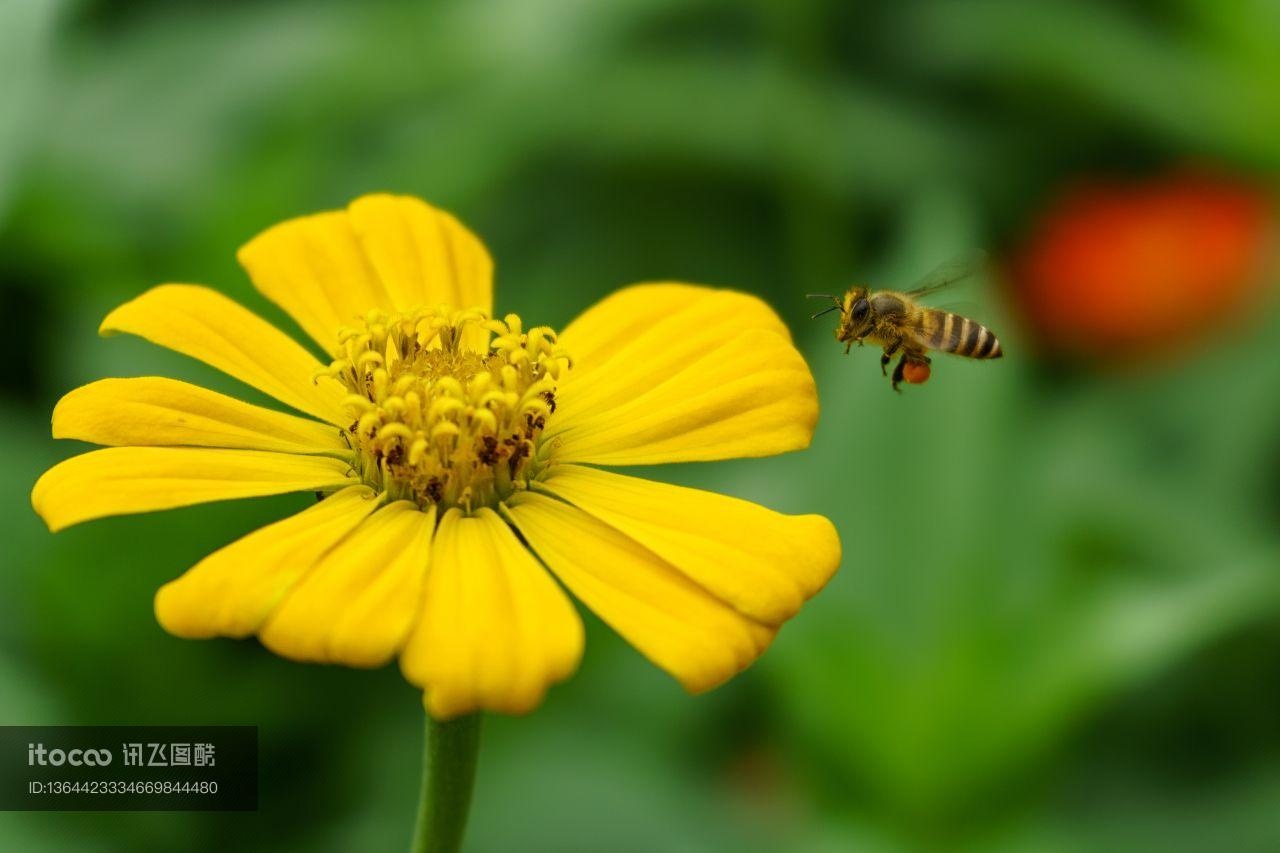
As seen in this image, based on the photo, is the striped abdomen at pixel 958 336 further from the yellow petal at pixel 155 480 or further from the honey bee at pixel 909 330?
the yellow petal at pixel 155 480

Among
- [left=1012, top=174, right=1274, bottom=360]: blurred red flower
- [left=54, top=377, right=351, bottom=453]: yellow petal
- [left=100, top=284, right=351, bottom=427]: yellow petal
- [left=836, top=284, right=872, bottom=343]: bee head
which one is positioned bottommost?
[left=54, top=377, right=351, bottom=453]: yellow petal

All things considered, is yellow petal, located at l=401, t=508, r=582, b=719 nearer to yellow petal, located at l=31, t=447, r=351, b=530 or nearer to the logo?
yellow petal, located at l=31, t=447, r=351, b=530

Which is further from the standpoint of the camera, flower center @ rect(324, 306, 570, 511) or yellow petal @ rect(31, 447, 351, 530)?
flower center @ rect(324, 306, 570, 511)

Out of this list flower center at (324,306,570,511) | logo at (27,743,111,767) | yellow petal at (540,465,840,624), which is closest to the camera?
yellow petal at (540,465,840,624)

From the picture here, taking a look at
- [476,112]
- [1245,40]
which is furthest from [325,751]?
[1245,40]

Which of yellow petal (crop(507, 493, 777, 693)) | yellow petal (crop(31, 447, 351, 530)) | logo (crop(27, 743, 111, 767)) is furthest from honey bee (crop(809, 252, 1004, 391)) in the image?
logo (crop(27, 743, 111, 767))

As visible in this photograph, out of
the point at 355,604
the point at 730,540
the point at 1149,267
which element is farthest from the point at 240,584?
the point at 1149,267
